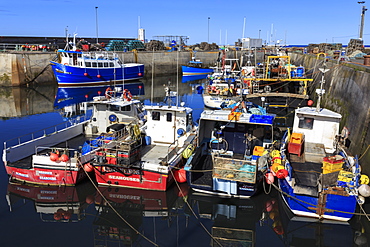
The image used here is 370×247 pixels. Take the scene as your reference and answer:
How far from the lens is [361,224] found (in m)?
10.7

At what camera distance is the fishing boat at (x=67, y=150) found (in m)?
12.6

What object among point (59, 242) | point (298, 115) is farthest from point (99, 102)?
point (298, 115)

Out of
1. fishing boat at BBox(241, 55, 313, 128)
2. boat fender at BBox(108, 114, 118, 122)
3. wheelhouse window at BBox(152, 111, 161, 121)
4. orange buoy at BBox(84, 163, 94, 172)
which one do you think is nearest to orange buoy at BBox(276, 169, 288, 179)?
wheelhouse window at BBox(152, 111, 161, 121)

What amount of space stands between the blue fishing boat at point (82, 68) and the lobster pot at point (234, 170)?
107 feet

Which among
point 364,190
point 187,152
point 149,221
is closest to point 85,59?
point 187,152

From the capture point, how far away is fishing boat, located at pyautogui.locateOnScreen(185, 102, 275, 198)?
1165cm

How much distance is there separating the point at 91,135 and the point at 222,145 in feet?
23.6

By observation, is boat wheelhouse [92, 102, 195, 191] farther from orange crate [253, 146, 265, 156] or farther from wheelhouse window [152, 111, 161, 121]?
orange crate [253, 146, 265, 156]

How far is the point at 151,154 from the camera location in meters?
14.2

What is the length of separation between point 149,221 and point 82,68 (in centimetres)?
3500

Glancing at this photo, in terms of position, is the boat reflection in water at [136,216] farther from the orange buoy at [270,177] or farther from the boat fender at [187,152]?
the orange buoy at [270,177]

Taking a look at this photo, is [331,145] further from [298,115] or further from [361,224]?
[361,224]

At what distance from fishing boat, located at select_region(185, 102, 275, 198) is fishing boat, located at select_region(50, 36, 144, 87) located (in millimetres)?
29585

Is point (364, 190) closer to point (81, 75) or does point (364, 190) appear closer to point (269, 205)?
point (269, 205)
